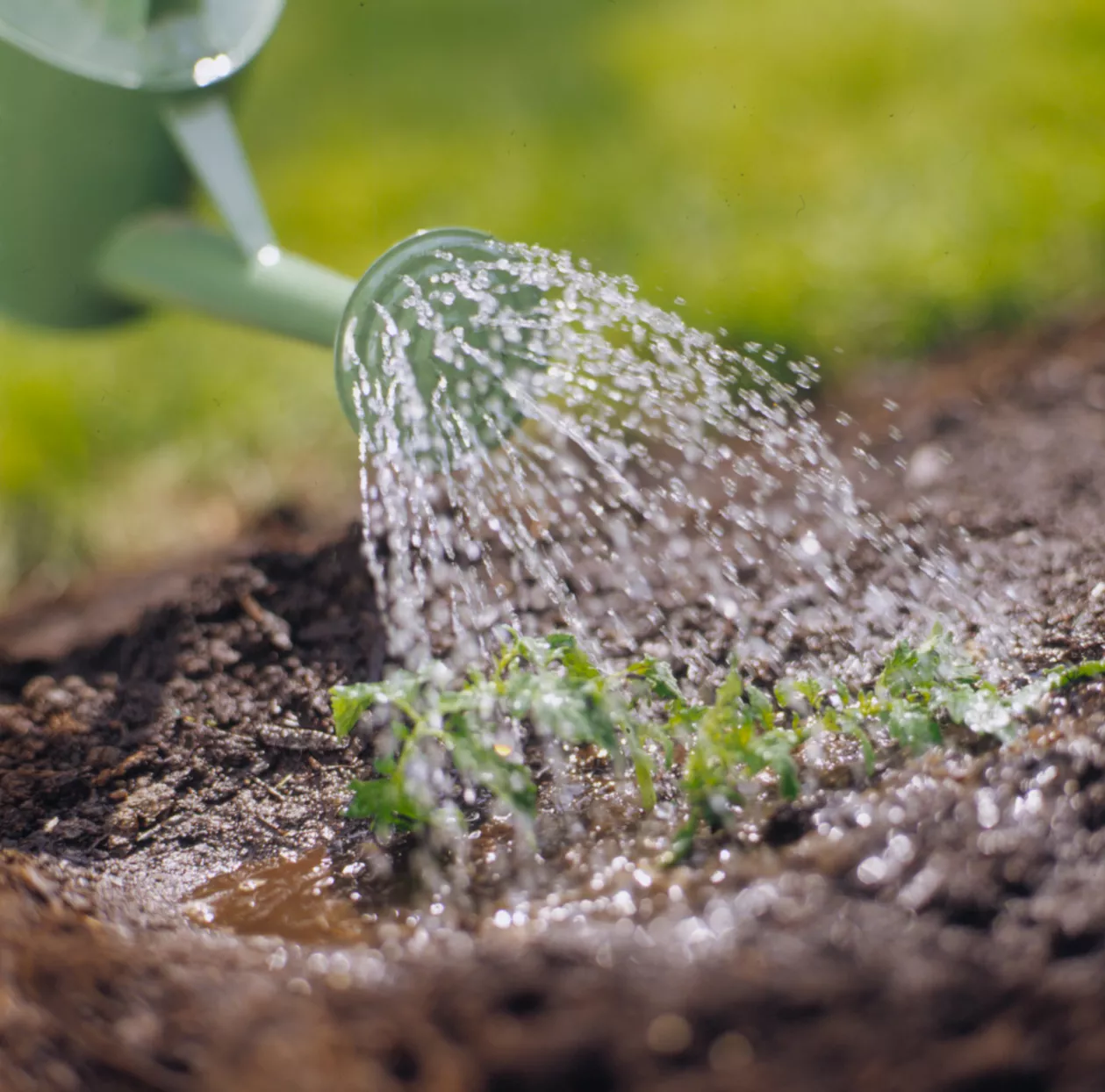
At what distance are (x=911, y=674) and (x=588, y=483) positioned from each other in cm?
108

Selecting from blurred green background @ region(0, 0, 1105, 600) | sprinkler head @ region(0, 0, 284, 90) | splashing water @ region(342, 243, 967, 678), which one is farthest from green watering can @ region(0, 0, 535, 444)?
blurred green background @ region(0, 0, 1105, 600)

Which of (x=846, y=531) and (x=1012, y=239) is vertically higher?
(x=1012, y=239)

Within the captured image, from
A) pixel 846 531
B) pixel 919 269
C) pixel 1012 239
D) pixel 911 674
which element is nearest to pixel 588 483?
pixel 846 531

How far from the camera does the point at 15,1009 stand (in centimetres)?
119

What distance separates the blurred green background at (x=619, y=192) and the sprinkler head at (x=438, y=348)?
861 mm

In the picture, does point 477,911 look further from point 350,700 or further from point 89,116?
point 89,116

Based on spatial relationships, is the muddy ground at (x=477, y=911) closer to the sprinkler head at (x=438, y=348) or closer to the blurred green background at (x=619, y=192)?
the sprinkler head at (x=438, y=348)

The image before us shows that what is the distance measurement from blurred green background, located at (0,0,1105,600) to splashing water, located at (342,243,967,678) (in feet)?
1.42

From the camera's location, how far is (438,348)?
1.81 meters

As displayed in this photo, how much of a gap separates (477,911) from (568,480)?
47.5 inches

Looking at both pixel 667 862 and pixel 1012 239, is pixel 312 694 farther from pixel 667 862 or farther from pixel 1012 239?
pixel 1012 239

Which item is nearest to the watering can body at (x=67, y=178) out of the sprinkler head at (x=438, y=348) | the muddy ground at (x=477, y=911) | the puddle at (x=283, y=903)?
the muddy ground at (x=477, y=911)

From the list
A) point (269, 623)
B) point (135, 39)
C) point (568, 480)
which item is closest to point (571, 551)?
point (568, 480)

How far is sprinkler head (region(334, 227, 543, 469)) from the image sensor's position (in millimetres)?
1721
